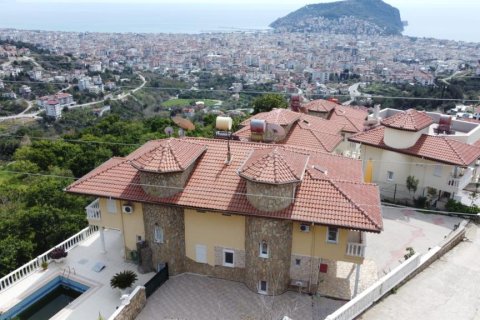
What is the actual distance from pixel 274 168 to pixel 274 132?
10663mm

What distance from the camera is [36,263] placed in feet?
70.2

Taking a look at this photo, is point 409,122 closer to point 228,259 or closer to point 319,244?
point 319,244

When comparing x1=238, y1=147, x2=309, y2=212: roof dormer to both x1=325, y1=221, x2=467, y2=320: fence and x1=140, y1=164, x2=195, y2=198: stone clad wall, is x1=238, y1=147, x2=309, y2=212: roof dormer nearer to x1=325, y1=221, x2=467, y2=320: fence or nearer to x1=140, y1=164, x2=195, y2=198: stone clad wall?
x1=140, y1=164, x2=195, y2=198: stone clad wall

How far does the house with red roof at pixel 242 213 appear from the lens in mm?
17406

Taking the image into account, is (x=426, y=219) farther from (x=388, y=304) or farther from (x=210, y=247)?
(x=210, y=247)

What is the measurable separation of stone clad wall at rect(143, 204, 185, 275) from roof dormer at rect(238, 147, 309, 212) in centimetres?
398

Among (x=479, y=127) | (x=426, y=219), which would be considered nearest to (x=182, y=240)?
(x=426, y=219)

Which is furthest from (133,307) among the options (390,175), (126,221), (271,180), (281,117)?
(390,175)

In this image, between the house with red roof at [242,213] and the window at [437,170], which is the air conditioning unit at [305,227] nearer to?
the house with red roof at [242,213]

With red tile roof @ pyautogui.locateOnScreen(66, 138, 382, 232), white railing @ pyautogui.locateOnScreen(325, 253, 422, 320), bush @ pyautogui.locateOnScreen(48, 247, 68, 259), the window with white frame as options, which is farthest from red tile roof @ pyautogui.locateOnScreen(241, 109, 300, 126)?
bush @ pyautogui.locateOnScreen(48, 247, 68, 259)

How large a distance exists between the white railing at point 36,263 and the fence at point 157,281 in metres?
6.62

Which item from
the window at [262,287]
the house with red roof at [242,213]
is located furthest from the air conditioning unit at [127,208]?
the window at [262,287]

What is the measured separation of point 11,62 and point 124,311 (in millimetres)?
183203

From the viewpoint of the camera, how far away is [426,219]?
2600 centimetres
